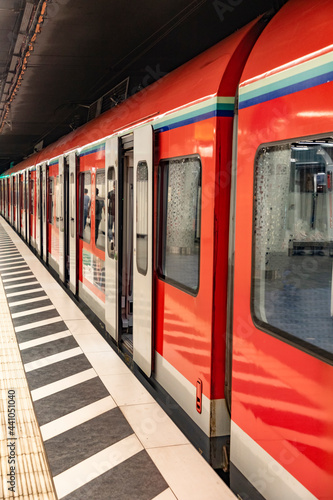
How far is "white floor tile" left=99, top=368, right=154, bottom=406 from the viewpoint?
4.28 m

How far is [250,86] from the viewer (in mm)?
2684

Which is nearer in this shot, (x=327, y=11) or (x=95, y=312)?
(x=327, y=11)

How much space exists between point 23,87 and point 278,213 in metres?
8.17

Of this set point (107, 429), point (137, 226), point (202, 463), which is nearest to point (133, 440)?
point (107, 429)

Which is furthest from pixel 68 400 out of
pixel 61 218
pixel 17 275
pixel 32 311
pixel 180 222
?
pixel 17 275

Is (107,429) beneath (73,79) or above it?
beneath

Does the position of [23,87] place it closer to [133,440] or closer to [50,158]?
[50,158]

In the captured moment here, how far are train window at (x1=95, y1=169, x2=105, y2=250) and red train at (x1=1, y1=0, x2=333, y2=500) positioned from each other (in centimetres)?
138

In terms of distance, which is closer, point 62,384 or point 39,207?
point 62,384

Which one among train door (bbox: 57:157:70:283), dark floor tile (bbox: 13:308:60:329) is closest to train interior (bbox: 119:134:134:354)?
dark floor tile (bbox: 13:308:60:329)

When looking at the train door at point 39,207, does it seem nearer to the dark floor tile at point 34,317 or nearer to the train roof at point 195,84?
the dark floor tile at point 34,317

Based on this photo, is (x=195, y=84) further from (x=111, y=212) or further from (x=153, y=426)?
(x=111, y=212)

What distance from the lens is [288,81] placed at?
7.72 feet

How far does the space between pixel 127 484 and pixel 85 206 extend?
4.84 meters
